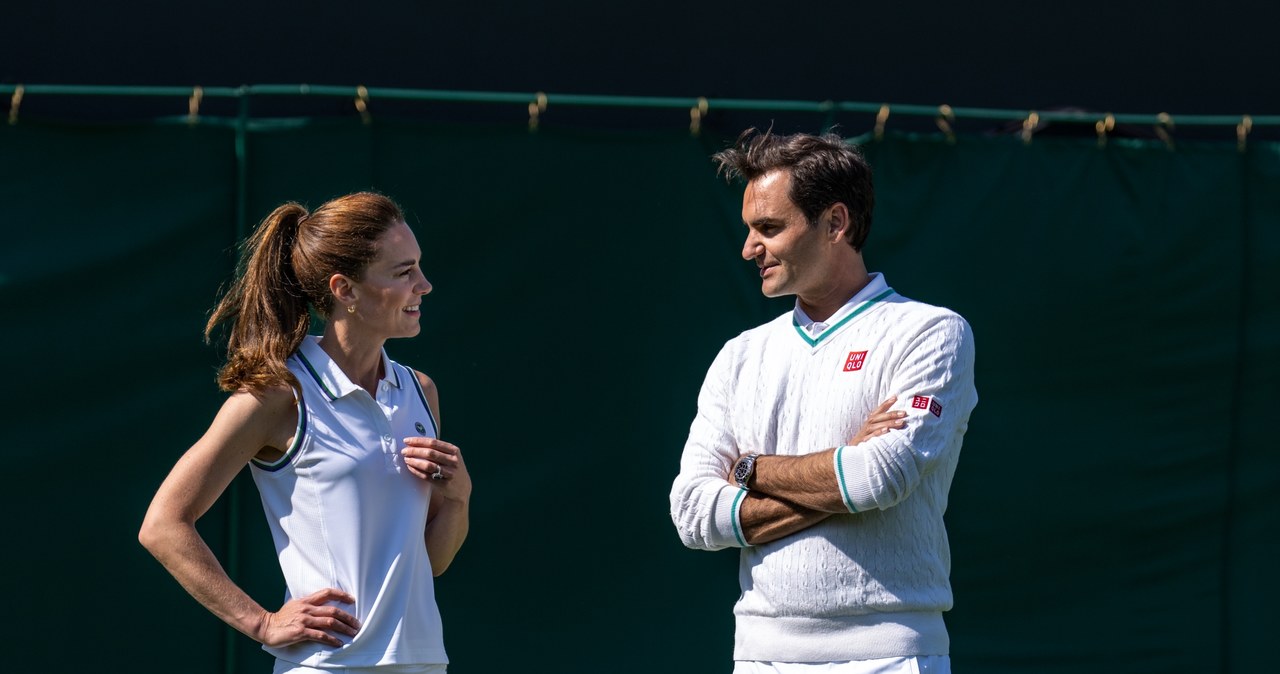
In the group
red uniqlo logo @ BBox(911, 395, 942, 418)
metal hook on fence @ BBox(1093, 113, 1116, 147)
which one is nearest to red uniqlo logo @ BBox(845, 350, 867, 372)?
red uniqlo logo @ BBox(911, 395, 942, 418)

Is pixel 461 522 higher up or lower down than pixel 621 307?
lower down

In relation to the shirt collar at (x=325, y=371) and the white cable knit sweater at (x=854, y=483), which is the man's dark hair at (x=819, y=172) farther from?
the shirt collar at (x=325, y=371)

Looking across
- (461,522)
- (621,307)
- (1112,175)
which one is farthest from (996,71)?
(461,522)

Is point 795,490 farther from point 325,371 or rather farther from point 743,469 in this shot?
point 325,371

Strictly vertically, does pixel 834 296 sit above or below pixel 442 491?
above

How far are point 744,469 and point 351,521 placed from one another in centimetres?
72

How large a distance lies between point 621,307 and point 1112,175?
158cm

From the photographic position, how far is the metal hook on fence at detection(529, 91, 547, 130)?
160 inches

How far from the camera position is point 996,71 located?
4.76 metres

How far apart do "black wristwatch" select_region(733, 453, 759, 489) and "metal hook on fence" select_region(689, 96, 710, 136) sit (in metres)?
1.76

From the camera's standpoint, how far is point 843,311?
2691 millimetres

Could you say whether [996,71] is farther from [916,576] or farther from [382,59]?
[916,576]

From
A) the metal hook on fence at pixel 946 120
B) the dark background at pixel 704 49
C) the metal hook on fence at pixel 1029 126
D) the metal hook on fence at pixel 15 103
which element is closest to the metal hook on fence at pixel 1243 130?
the dark background at pixel 704 49

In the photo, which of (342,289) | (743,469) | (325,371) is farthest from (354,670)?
(743,469)
